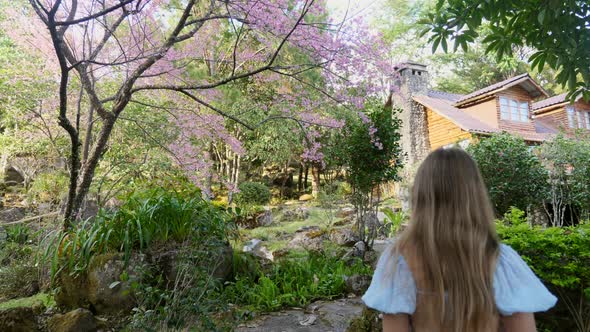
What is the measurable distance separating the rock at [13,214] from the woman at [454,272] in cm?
968

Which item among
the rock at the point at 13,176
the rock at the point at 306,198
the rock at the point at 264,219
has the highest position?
the rock at the point at 13,176

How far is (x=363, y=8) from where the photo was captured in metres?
3.18

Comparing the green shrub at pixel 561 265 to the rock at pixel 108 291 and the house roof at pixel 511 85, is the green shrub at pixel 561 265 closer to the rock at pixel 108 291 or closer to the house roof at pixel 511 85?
the rock at pixel 108 291

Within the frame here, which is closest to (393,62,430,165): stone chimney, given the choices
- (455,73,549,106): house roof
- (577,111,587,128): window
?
(455,73,549,106): house roof

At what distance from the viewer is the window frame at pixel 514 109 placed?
528 inches

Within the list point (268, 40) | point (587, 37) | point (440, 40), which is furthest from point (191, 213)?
point (587, 37)

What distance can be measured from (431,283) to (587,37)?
262cm

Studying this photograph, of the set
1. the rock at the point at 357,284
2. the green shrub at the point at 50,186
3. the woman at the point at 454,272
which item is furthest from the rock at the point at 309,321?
the green shrub at the point at 50,186

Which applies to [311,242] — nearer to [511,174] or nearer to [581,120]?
[511,174]

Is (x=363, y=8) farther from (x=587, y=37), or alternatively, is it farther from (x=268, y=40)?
(x=587, y=37)

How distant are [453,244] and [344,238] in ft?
17.7

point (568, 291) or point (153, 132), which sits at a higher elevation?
point (153, 132)

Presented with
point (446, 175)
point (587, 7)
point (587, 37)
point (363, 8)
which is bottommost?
point (446, 175)

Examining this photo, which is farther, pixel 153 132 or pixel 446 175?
pixel 153 132
